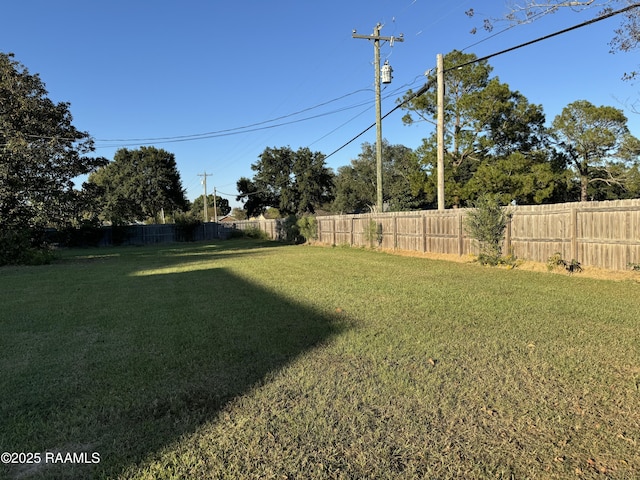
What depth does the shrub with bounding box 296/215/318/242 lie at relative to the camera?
2515 cm

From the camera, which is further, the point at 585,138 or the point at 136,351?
the point at 585,138

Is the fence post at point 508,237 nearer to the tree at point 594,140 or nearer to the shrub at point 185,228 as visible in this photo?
the tree at point 594,140

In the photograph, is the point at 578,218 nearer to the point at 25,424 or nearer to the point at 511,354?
the point at 511,354

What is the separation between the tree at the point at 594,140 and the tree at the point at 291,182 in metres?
25.6

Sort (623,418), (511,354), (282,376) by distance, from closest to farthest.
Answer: (623,418) → (282,376) → (511,354)

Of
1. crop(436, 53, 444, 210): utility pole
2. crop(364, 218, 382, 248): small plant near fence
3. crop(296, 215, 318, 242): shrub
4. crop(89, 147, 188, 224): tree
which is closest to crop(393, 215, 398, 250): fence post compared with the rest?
crop(364, 218, 382, 248): small plant near fence

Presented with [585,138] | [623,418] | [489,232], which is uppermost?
[585,138]

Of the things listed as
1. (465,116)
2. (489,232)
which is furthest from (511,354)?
(465,116)

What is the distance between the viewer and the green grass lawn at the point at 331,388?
7.93ft

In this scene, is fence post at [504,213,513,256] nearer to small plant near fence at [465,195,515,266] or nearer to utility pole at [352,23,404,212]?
→ small plant near fence at [465,195,515,266]

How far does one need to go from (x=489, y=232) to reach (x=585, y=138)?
22420mm

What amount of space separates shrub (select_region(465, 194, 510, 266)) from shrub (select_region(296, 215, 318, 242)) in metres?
13.7

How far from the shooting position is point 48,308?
704 centimetres

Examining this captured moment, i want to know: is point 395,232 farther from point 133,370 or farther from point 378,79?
point 133,370
